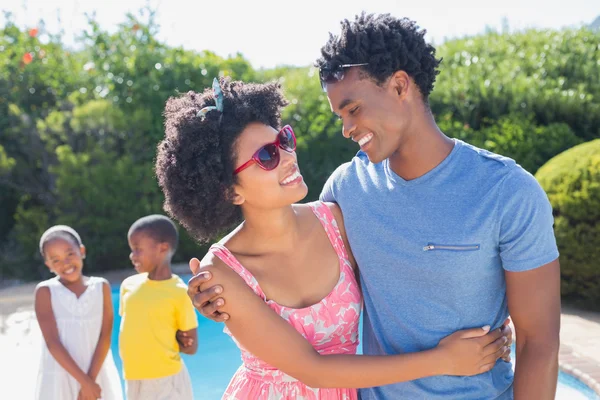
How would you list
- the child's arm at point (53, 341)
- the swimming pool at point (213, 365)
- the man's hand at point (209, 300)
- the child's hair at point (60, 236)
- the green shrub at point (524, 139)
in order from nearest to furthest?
the man's hand at point (209, 300)
the child's arm at point (53, 341)
the child's hair at point (60, 236)
the swimming pool at point (213, 365)
the green shrub at point (524, 139)

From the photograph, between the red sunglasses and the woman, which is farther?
the red sunglasses

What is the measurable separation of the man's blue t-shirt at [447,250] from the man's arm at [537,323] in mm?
50

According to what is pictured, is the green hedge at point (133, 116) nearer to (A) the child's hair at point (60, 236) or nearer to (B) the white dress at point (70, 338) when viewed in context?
(A) the child's hair at point (60, 236)

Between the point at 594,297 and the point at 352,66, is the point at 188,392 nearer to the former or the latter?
the point at 352,66

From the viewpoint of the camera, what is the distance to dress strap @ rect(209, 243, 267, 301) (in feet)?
8.81

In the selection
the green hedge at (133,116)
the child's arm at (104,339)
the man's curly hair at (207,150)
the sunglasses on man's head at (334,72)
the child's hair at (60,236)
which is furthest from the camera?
the green hedge at (133,116)

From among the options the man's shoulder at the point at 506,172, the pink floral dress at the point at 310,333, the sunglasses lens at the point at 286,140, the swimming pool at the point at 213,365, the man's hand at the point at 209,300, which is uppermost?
the sunglasses lens at the point at 286,140

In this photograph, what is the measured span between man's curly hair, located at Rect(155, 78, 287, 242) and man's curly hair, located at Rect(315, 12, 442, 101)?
341 millimetres

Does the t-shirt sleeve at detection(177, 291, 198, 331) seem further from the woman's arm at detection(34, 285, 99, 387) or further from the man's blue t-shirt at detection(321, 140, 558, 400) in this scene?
the man's blue t-shirt at detection(321, 140, 558, 400)

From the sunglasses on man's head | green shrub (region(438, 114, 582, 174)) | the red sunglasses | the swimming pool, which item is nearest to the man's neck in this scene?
the sunglasses on man's head

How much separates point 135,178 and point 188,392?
697 centimetres

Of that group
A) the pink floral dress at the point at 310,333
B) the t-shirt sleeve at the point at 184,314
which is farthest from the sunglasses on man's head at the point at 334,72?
the t-shirt sleeve at the point at 184,314

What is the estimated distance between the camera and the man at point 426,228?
7.59 ft

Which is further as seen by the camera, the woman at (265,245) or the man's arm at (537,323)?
the woman at (265,245)
